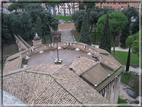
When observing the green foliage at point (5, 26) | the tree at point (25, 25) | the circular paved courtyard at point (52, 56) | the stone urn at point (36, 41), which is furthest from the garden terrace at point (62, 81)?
the green foliage at point (5, 26)

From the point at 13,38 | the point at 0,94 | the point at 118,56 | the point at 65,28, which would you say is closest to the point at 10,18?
the point at 13,38

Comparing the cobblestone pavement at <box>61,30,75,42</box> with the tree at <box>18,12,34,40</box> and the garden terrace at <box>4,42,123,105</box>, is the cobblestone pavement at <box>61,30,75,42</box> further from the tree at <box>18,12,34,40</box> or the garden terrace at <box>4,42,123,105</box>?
the garden terrace at <box>4,42,123,105</box>

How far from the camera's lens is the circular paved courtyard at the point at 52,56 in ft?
55.5

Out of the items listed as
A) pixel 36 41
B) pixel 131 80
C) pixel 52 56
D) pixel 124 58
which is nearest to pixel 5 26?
pixel 36 41

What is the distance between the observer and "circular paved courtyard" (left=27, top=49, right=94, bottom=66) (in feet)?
55.5

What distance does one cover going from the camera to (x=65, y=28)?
163 feet

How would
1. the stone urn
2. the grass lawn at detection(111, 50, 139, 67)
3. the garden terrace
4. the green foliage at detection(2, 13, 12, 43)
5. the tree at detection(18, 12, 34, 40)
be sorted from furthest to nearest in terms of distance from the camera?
the tree at detection(18, 12, 34, 40) → the green foliage at detection(2, 13, 12, 43) → the grass lawn at detection(111, 50, 139, 67) → the stone urn → the garden terrace

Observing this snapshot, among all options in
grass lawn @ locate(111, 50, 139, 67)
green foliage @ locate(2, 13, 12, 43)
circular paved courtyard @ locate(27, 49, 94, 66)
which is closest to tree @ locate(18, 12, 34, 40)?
green foliage @ locate(2, 13, 12, 43)

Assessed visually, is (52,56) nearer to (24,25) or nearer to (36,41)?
(36,41)

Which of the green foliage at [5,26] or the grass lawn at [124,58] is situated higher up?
the green foliage at [5,26]

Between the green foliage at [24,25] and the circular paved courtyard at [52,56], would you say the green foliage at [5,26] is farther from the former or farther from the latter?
the circular paved courtyard at [52,56]

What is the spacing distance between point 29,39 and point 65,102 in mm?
35986

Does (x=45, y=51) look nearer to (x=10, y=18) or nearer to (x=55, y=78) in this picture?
(x=55, y=78)

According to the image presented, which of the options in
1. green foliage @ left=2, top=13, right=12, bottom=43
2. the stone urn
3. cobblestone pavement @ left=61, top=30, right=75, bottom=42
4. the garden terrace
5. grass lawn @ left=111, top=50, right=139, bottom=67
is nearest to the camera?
the garden terrace
